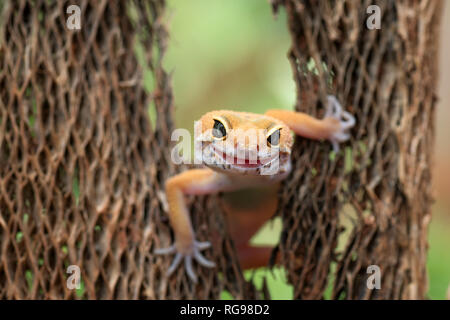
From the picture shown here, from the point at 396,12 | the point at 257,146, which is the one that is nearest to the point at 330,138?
the point at 396,12

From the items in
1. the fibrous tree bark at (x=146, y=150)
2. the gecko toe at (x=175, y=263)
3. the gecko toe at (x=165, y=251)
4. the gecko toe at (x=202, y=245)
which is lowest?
the gecko toe at (x=175, y=263)

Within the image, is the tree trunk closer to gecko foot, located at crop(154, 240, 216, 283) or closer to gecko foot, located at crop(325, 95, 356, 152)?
gecko foot, located at crop(325, 95, 356, 152)

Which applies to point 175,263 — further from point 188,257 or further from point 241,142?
point 241,142

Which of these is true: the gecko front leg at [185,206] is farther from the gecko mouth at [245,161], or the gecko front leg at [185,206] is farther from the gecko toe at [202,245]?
the gecko mouth at [245,161]

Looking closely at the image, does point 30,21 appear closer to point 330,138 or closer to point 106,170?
point 106,170

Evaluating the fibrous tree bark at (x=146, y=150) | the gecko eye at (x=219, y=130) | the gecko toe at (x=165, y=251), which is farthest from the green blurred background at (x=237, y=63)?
the gecko eye at (x=219, y=130)

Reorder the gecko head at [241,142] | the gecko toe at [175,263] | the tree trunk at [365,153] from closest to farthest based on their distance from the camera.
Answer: the gecko head at [241,142]
the tree trunk at [365,153]
the gecko toe at [175,263]

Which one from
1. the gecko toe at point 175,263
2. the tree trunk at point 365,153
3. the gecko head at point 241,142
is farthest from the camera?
the gecko toe at point 175,263
